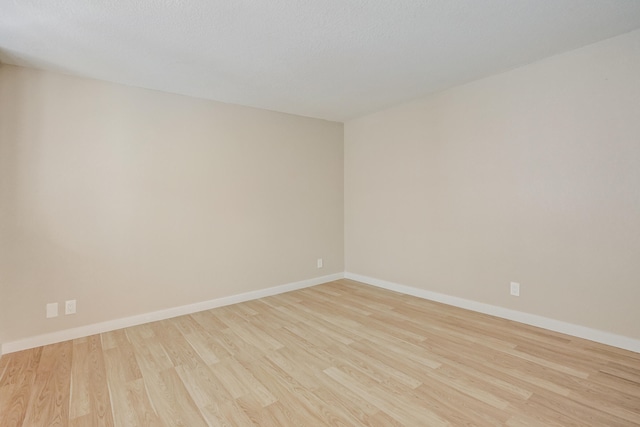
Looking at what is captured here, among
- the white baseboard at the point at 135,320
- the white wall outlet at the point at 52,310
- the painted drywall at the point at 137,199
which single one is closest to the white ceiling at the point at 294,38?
the painted drywall at the point at 137,199

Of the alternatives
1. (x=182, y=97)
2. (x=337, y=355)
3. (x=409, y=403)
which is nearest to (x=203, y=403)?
(x=337, y=355)

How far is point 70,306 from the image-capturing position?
2.67m

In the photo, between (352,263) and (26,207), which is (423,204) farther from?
(26,207)

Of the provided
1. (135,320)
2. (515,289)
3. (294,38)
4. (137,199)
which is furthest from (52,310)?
(515,289)

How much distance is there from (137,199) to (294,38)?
2160 mm

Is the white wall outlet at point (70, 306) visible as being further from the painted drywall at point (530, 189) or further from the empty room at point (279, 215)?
the painted drywall at point (530, 189)

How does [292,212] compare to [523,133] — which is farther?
[292,212]

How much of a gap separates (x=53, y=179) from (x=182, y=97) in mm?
1429

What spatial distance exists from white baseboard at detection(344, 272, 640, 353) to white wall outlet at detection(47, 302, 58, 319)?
3.55 metres

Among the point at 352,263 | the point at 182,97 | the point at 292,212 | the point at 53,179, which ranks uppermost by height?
the point at 182,97

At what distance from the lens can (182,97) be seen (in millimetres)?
3252

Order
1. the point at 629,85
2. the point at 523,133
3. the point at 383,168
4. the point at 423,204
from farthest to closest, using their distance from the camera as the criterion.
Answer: the point at 383,168, the point at 423,204, the point at 523,133, the point at 629,85

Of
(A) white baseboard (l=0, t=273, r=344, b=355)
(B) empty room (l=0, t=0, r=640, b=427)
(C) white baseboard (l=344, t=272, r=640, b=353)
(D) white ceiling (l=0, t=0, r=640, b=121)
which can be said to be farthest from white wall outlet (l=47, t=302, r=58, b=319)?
(C) white baseboard (l=344, t=272, r=640, b=353)

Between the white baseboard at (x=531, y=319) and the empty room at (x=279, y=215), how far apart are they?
0.02m
